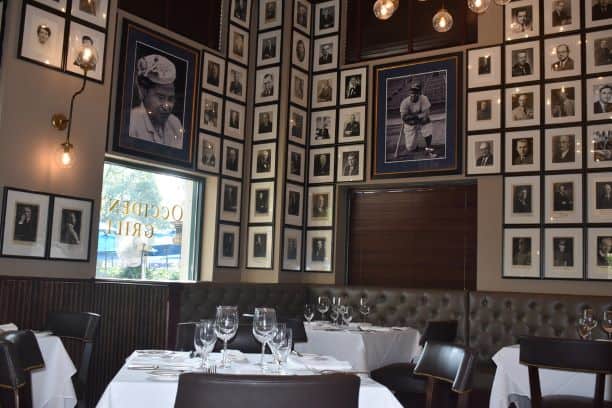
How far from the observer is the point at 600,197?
6.39m

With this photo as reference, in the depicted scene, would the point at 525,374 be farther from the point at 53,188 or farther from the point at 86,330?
the point at 53,188

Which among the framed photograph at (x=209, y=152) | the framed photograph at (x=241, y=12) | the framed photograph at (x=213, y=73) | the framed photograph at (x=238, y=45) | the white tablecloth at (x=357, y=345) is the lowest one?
the white tablecloth at (x=357, y=345)

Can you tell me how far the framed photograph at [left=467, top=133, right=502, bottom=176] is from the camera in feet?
22.8

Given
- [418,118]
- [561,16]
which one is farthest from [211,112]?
[561,16]

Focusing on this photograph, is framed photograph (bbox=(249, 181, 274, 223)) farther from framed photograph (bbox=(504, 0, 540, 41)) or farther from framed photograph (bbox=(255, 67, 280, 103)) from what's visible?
framed photograph (bbox=(504, 0, 540, 41))

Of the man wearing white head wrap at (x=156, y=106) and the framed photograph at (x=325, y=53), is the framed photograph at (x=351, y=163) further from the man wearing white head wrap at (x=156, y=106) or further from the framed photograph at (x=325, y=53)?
the man wearing white head wrap at (x=156, y=106)

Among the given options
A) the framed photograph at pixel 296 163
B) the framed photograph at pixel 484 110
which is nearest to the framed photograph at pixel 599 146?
the framed photograph at pixel 484 110

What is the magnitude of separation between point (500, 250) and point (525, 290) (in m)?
0.48

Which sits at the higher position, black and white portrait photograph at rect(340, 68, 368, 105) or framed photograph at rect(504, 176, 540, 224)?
black and white portrait photograph at rect(340, 68, 368, 105)

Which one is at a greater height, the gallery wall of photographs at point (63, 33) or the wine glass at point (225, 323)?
the gallery wall of photographs at point (63, 33)

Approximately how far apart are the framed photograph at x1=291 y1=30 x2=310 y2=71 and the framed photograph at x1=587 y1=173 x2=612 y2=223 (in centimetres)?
370

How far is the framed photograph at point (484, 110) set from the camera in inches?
276

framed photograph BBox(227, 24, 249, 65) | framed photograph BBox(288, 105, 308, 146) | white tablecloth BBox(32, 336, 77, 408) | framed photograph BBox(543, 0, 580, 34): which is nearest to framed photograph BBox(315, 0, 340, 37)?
framed photograph BBox(227, 24, 249, 65)

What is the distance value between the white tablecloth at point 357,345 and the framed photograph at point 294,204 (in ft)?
8.34
